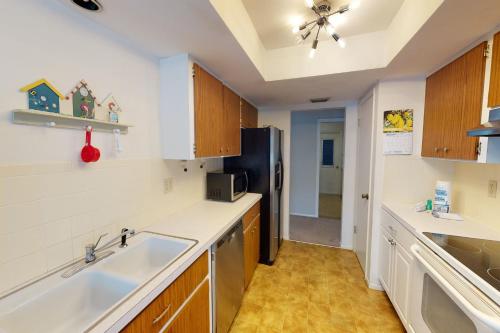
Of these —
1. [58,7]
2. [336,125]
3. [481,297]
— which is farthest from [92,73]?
[336,125]

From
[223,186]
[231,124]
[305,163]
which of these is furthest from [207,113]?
[305,163]

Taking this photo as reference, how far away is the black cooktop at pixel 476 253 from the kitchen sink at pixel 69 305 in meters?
1.62

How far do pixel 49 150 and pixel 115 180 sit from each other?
368mm

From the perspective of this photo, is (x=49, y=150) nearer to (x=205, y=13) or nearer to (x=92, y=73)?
(x=92, y=73)

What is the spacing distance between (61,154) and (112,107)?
1.33 feet

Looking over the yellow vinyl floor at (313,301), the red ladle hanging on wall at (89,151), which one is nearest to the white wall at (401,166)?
the yellow vinyl floor at (313,301)

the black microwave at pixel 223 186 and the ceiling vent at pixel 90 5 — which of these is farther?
the black microwave at pixel 223 186

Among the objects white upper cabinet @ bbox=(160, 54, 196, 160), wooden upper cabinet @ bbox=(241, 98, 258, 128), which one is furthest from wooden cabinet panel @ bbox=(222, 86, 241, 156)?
white upper cabinet @ bbox=(160, 54, 196, 160)

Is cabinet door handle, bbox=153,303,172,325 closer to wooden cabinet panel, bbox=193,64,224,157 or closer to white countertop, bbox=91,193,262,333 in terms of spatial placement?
white countertop, bbox=91,193,262,333

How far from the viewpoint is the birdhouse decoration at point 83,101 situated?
3.51 feet

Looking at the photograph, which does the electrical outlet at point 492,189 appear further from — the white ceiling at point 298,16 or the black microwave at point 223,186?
the black microwave at point 223,186

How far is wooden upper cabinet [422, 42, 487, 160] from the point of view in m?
1.33

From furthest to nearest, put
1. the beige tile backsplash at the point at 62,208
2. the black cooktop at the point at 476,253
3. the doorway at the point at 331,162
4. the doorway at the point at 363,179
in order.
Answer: the doorway at the point at 331,162, the doorway at the point at 363,179, the black cooktop at the point at 476,253, the beige tile backsplash at the point at 62,208

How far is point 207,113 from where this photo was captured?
69.8 inches
